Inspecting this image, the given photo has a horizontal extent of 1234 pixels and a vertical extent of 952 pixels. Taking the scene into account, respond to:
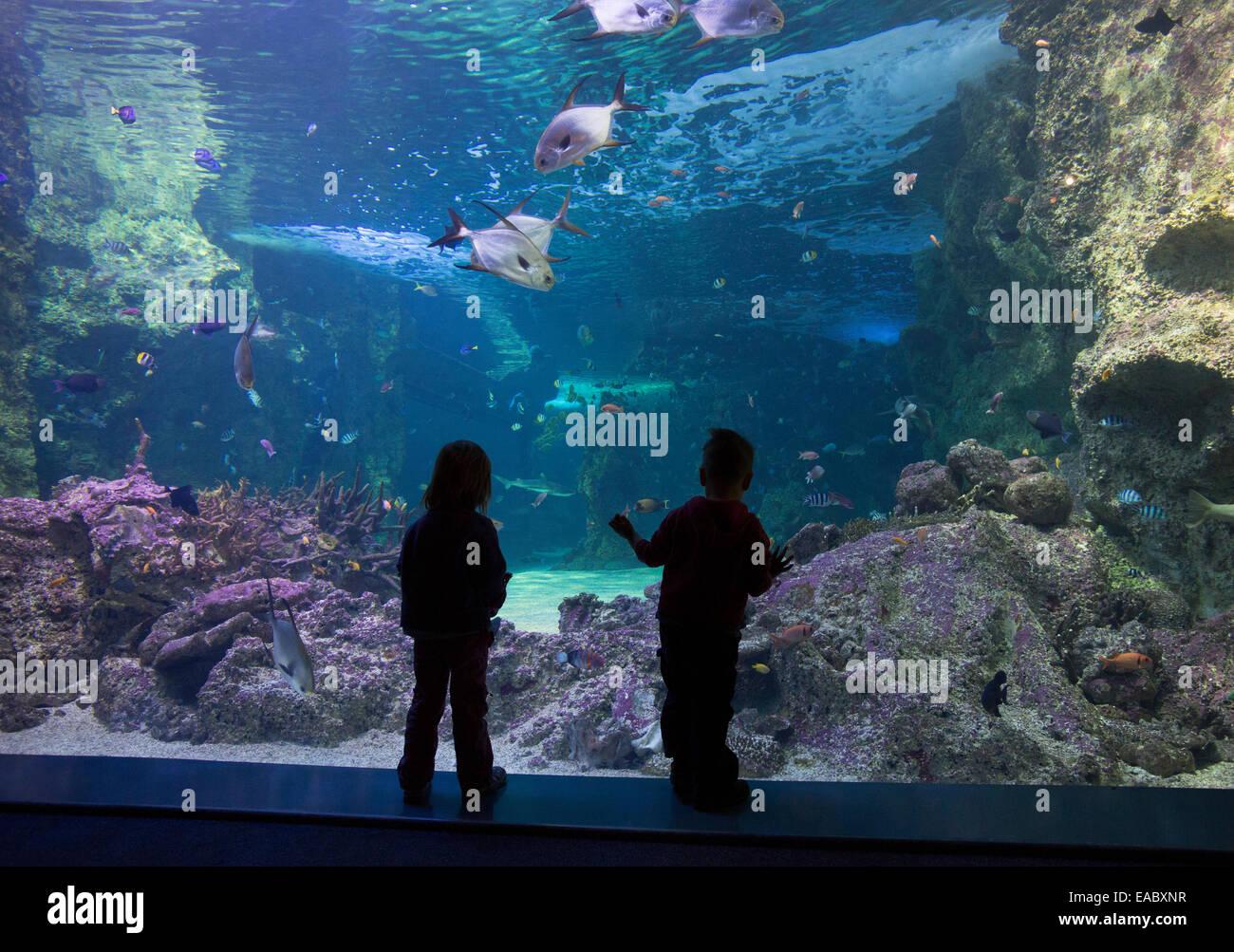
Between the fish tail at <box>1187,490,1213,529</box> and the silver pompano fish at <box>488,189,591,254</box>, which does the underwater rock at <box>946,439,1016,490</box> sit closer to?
the fish tail at <box>1187,490,1213,529</box>

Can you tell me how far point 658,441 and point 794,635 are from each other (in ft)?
50.0

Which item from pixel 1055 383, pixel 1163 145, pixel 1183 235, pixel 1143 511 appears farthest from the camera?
pixel 1055 383

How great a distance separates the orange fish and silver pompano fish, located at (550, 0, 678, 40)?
234 inches

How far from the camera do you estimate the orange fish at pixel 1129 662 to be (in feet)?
14.8

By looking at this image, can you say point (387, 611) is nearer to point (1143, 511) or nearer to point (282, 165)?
point (1143, 511)

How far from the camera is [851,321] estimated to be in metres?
30.5

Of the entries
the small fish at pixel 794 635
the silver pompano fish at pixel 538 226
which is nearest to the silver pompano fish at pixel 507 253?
the silver pompano fish at pixel 538 226

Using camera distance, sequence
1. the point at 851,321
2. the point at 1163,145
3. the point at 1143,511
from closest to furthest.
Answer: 1. the point at 1143,511
2. the point at 1163,145
3. the point at 851,321

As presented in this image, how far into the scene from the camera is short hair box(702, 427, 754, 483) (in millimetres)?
2635

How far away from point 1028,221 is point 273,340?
20.5 metres

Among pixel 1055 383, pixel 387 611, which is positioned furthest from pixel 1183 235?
pixel 387 611

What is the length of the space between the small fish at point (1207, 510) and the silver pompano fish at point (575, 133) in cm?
565

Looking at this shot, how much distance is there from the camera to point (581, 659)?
221 inches

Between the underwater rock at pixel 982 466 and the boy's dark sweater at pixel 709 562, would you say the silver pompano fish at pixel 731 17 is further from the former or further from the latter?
the underwater rock at pixel 982 466
